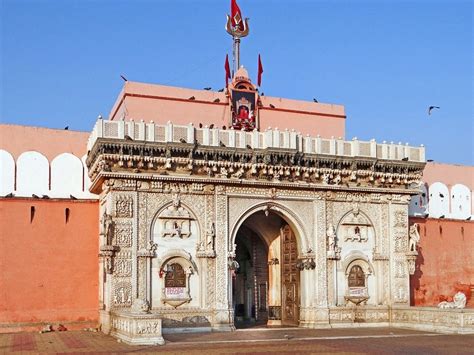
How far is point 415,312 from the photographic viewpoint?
2055 cm

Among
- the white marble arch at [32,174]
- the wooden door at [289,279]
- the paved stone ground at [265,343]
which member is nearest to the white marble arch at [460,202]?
the wooden door at [289,279]

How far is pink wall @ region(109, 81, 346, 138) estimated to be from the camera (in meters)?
21.8

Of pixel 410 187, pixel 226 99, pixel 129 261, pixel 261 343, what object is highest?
pixel 226 99

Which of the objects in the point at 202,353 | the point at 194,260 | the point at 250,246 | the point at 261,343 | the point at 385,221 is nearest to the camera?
the point at 202,353

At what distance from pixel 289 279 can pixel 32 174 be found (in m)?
8.28

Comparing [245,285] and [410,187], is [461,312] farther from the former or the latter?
[245,285]

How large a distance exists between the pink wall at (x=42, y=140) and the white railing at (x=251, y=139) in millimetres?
673

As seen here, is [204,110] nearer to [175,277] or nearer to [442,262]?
[175,277]

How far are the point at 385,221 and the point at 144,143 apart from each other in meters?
7.97

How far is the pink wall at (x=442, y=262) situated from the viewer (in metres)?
24.4

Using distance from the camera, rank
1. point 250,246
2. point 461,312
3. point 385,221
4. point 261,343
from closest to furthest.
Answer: point 261,343
point 461,312
point 385,221
point 250,246

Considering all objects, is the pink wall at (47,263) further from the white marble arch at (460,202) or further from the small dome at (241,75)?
the white marble arch at (460,202)

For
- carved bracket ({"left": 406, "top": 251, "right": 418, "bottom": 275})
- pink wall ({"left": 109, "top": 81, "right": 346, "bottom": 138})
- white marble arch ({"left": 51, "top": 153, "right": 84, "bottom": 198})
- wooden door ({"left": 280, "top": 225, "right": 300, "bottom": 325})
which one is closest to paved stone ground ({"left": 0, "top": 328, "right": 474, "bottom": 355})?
wooden door ({"left": 280, "top": 225, "right": 300, "bottom": 325})

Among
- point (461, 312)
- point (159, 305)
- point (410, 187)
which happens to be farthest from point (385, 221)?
point (159, 305)
